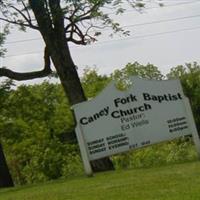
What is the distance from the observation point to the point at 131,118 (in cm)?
1451

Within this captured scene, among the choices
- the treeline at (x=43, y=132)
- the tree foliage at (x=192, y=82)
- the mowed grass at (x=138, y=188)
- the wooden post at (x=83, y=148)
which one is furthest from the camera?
the tree foliage at (x=192, y=82)

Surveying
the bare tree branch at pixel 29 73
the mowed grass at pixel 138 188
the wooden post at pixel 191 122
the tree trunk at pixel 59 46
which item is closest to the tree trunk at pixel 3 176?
the bare tree branch at pixel 29 73

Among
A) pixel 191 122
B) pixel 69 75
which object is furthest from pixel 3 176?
pixel 191 122

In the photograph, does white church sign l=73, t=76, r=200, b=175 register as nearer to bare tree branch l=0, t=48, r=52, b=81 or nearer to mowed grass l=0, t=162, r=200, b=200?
mowed grass l=0, t=162, r=200, b=200

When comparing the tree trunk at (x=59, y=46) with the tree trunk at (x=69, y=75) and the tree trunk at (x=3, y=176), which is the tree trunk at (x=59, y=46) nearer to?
the tree trunk at (x=69, y=75)

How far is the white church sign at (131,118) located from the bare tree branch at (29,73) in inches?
194

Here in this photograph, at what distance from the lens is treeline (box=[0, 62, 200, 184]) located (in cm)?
3105

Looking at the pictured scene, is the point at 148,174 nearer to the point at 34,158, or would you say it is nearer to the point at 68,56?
the point at 68,56

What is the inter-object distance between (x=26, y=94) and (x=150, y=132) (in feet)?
60.6

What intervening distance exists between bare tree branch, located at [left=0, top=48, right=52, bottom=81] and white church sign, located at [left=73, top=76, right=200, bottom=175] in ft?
16.2

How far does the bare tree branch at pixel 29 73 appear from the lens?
18.9 m

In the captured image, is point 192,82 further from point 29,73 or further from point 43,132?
point 29,73

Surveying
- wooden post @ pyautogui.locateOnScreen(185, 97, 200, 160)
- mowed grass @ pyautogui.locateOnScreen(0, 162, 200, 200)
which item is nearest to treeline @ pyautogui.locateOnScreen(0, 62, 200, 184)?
wooden post @ pyautogui.locateOnScreen(185, 97, 200, 160)

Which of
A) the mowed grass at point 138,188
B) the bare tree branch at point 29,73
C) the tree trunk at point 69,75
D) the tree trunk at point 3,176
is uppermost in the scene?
the bare tree branch at point 29,73
